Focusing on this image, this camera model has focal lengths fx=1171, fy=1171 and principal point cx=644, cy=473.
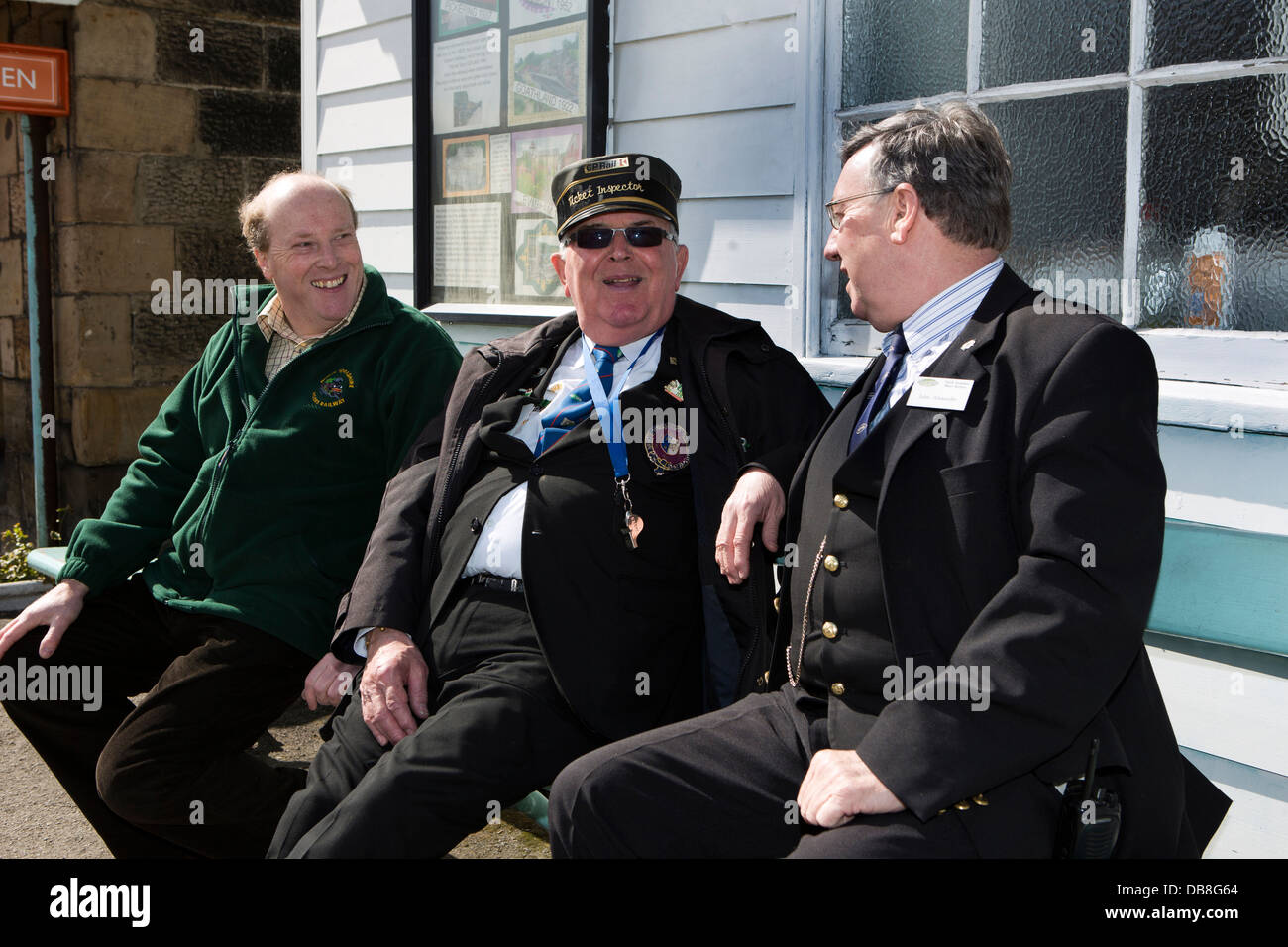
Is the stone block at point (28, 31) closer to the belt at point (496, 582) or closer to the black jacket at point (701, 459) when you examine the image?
the black jacket at point (701, 459)

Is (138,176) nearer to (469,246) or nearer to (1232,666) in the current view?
(469,246)

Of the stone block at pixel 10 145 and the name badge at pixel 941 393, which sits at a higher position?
the stone block at pixel 10 145

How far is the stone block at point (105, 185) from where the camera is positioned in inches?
275

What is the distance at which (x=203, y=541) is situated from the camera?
305 cm

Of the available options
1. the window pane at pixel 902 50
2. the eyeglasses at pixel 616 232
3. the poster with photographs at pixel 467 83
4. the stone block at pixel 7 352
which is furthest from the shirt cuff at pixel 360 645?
the stone block at pixel 7 352

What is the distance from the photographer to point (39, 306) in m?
7.14

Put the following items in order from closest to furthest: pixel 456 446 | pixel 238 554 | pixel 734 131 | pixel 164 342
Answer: pixel 456 446, pixel 238 554, pixel 734 131, pixel 164 342

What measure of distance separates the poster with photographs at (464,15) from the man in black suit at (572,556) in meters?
1.81

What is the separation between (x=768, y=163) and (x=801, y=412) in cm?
99

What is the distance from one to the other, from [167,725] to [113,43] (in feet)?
18.3

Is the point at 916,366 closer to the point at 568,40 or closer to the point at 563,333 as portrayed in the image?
the point at 563,333

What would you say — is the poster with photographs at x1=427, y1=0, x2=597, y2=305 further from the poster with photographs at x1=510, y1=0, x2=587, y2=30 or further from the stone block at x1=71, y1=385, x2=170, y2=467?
the stone block at x1=71, y1=385, x2=170, y2=467

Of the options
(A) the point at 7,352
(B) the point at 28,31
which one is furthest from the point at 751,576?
(A) the point at 7,352
